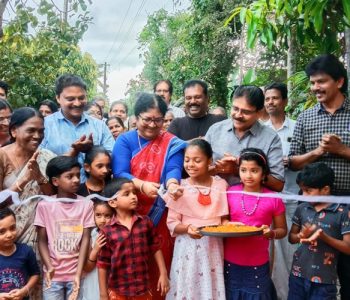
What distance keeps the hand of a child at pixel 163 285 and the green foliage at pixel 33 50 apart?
355 centimetres

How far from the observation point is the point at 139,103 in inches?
125

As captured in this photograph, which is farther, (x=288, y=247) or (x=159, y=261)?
(x=288, y=247)

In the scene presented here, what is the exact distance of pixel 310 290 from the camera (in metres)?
2.95

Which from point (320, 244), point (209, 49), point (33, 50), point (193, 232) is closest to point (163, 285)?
point (193, 232)

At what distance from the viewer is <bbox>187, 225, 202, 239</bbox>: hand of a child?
2863mm

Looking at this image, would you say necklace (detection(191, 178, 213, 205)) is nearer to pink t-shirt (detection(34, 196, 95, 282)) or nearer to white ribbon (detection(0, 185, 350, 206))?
white ribbon (detection(0, 185, 350, 206))

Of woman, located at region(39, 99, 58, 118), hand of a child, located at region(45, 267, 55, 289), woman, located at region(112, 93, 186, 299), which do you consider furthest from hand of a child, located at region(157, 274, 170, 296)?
woman, located at region(39, 99, 58, 118)

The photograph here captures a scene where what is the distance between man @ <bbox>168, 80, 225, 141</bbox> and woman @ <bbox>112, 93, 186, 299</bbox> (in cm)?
95

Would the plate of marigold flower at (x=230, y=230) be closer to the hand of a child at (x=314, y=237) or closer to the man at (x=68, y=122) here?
the hand of a child at (x=314, y=237)

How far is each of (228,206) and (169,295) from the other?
770 mm

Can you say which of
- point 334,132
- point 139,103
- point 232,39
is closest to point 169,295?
point 139,103

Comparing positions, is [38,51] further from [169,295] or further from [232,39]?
[232,39]

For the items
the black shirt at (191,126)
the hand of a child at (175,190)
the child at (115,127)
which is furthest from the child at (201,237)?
the child at (115,127)

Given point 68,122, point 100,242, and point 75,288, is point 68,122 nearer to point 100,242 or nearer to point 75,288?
point 100,242
